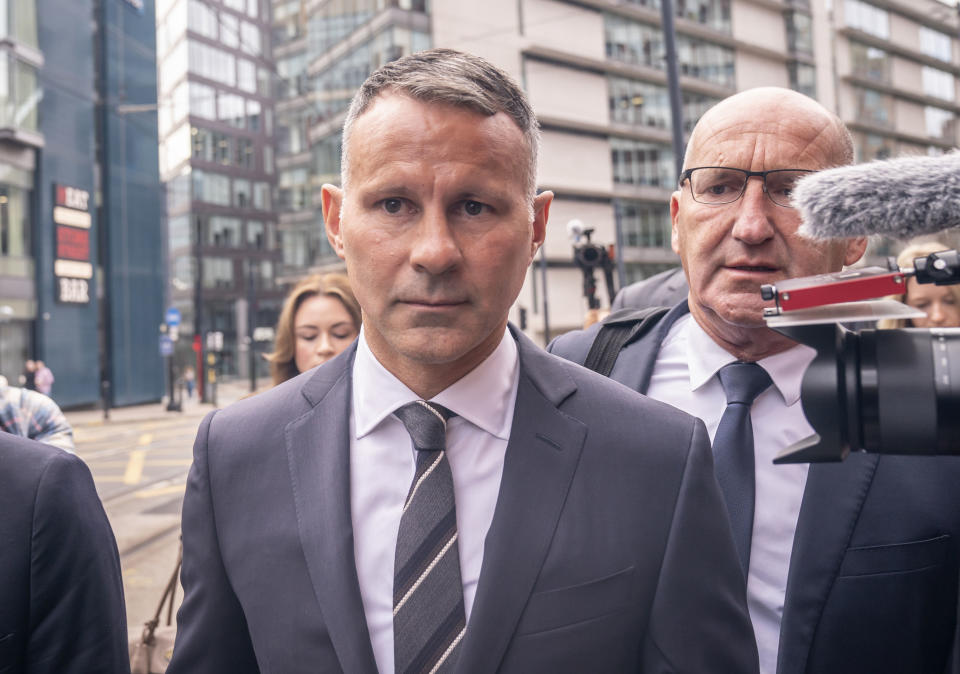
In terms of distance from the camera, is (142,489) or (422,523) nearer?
(422,523)

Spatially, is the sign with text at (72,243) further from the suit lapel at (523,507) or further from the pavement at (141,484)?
the suit lapel at (523,507)

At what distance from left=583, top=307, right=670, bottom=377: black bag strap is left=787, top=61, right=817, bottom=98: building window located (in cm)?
4667

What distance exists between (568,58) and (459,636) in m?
38.6

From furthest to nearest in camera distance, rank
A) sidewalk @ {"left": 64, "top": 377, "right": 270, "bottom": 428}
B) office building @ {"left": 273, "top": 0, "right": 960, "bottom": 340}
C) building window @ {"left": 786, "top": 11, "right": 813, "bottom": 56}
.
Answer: building window @ {"left": 786, "top": 11, "right": 813, "bottom": 56} < office building @ {"left": 273, "top": 0, "right": 960, "bottom": 340} < sidewalk @ {"left": 64, "top": 377, "right": 270, "bottom": 428}

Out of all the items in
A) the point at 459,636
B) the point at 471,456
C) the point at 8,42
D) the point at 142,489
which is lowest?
the point at 142,489

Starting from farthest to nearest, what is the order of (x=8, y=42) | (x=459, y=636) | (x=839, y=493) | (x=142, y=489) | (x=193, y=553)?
(x=8, y=42)
(x=142, y=489)
(x=839, y=493)
(x=193, y=553)
(x=459, y=636)

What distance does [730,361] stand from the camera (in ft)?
6.68

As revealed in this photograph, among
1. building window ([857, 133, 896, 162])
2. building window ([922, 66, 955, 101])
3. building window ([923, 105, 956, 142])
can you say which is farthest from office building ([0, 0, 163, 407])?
building window ([922, 66, 955, 101])

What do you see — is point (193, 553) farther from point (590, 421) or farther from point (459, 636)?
point (590, 421)

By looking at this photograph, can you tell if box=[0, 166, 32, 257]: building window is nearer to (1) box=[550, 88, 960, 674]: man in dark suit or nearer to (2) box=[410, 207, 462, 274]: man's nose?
(1) box=[550, 88, 960, 674]: man in dark suit

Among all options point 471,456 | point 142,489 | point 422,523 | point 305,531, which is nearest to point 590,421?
point 471,456

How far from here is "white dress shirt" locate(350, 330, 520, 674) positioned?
1.48m

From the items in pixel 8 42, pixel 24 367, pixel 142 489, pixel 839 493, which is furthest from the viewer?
pixel 24 367

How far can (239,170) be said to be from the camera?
37.7 metres
